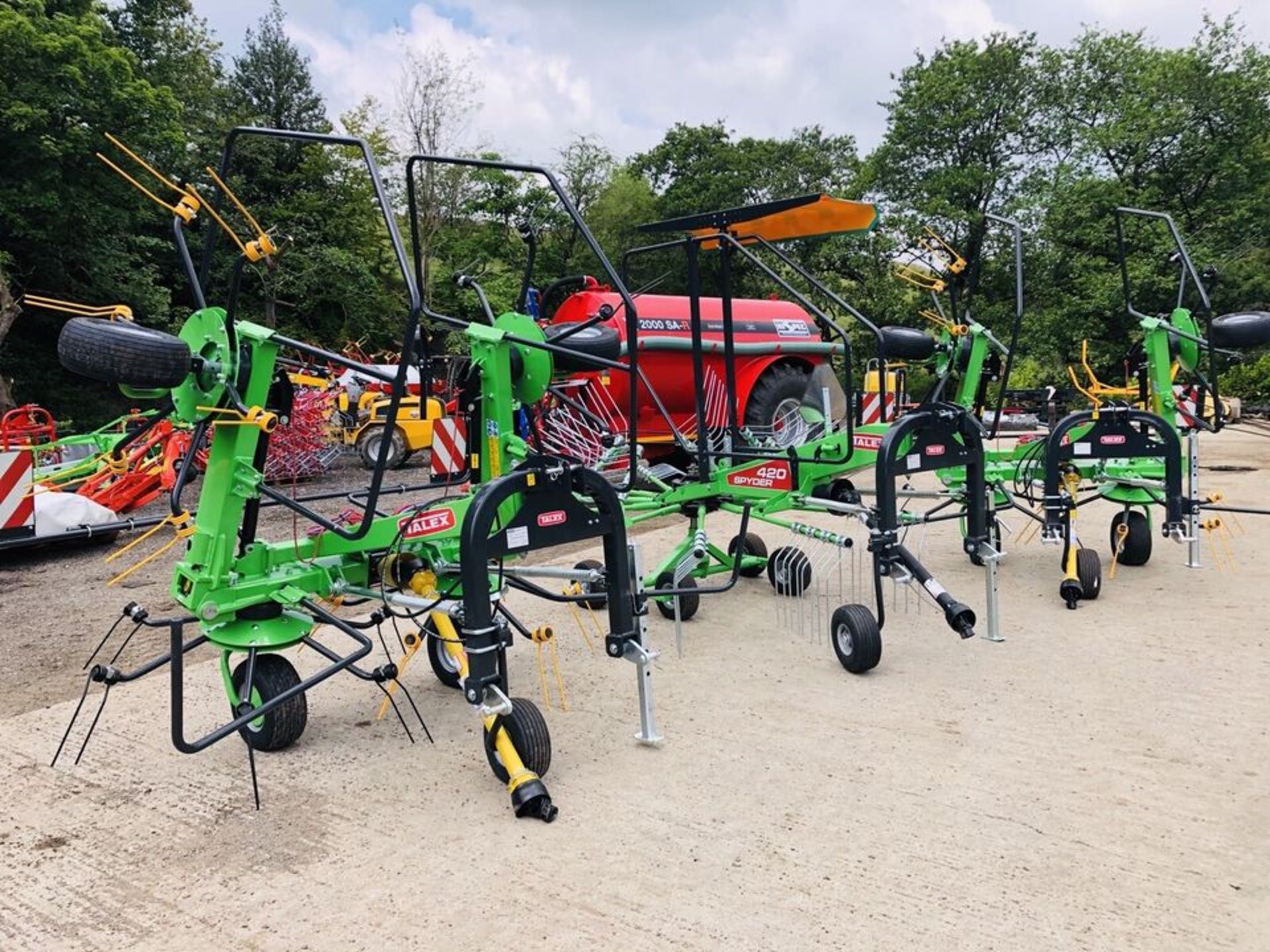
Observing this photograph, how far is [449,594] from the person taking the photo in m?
3.69

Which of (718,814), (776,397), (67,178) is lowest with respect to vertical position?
(718,814)

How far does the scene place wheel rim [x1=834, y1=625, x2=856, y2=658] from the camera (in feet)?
13.7

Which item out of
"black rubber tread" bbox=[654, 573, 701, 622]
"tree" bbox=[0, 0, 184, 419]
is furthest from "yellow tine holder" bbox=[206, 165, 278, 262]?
"tree" bbox=[0, 0, 184, 419]

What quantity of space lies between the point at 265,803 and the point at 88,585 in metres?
3.99

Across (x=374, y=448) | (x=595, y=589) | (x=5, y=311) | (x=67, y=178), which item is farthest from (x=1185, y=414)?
(x=67, y=178)

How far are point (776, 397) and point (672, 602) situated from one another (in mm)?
4526

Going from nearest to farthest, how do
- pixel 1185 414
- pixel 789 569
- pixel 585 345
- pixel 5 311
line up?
Answer: pixel 585 345
pixel 789 569
pixel 1185 414
pixel 5 311

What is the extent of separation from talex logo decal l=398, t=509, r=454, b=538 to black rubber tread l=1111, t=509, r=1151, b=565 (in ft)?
16.1

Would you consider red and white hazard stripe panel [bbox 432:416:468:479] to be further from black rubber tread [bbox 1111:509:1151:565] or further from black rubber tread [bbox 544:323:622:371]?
black rubber tread [bbox 1111:509:1151:565]

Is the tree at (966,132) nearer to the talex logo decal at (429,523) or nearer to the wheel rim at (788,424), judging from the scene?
the wheel rim at (788,424)

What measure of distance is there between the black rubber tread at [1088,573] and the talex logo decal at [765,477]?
5.94 feet

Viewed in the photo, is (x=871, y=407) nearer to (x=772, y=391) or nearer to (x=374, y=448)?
(x=772, y=391)

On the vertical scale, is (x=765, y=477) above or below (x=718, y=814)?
above

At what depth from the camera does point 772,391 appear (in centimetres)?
917
